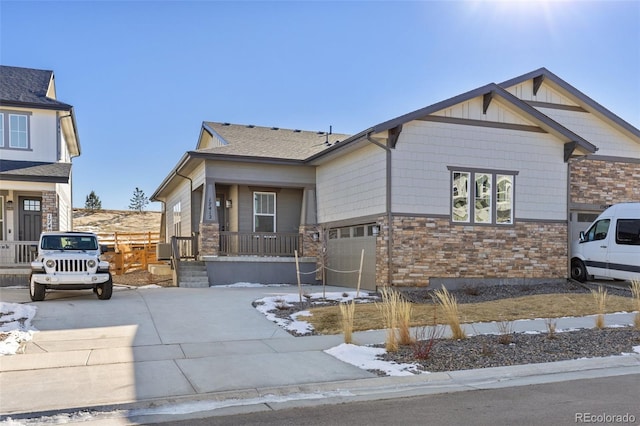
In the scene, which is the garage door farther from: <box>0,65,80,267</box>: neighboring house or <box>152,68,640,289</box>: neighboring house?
<box>0,65,80,267</box>: neighboring house

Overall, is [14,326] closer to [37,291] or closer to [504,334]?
[37,291]

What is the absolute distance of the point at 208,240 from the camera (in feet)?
64.3

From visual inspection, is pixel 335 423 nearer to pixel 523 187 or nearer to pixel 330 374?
pixel 330 374

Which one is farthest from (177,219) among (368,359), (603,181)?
(368,359)

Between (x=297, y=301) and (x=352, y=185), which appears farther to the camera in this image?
(x=352, y=185)

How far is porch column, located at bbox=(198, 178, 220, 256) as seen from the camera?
19.6 meters

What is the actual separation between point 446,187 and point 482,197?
1441 millimetres

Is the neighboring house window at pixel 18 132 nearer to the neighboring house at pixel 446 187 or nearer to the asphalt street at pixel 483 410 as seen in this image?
the neighboring house at pixel 446 187

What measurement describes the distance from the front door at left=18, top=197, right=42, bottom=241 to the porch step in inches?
273

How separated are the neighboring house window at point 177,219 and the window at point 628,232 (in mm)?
18352

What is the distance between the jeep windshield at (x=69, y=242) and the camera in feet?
49.5

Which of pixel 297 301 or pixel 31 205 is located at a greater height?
pixel 31 205

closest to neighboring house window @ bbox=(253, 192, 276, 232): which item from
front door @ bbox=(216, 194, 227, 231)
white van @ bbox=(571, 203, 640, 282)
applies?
front door @ bbox=(216, 194, 227, 231)

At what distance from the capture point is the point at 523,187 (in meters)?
18.0
